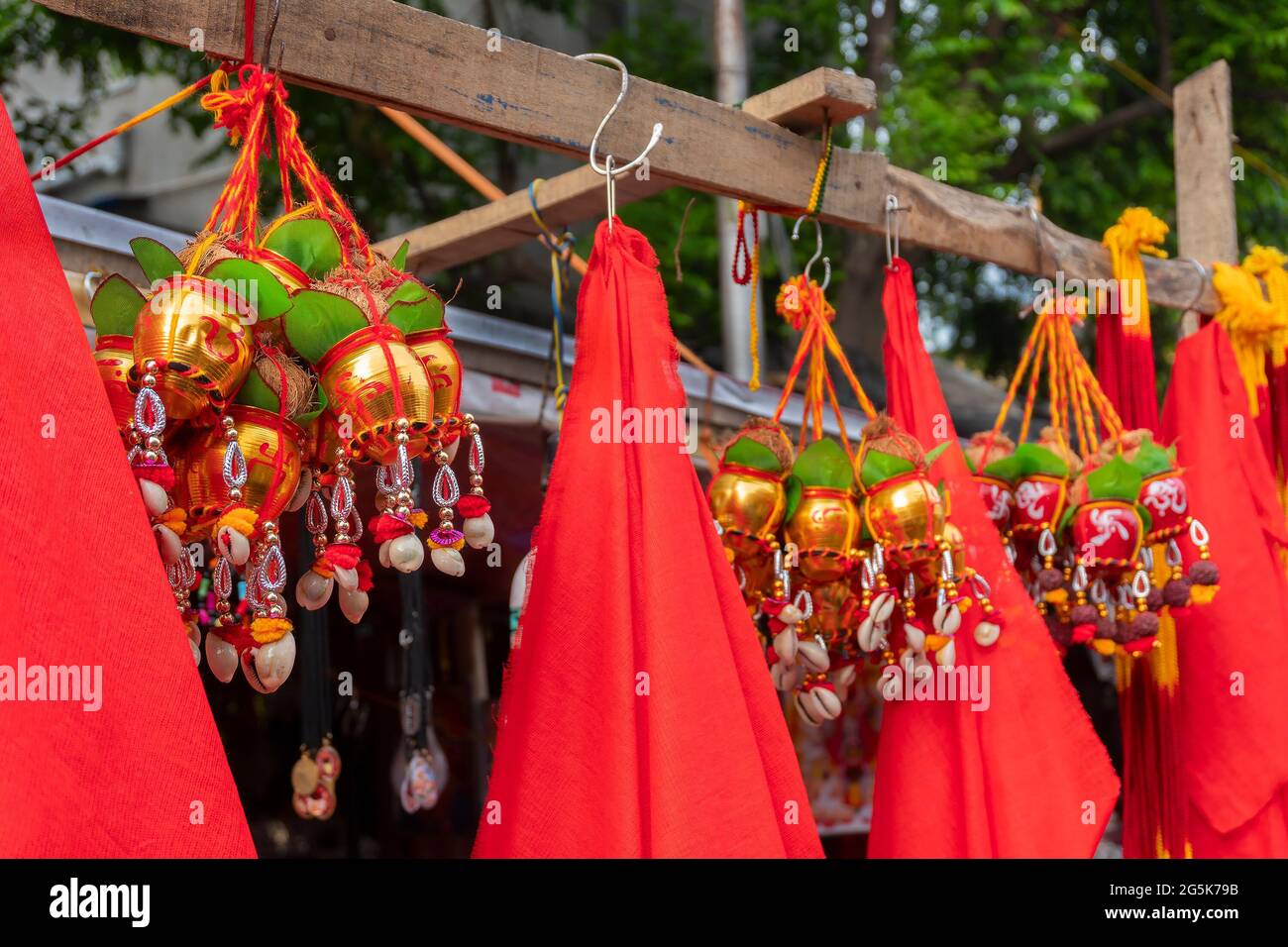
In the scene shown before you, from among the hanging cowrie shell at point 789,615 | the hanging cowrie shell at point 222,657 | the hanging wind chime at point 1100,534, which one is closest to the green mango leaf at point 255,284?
the hanging cowrie shell at point 222,657

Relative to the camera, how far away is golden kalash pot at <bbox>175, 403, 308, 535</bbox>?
1229 mm

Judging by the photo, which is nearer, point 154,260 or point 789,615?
point 154,260

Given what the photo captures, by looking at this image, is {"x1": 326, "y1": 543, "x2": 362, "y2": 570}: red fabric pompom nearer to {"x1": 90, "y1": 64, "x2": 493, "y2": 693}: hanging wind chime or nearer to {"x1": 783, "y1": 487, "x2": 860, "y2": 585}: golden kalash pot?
{"x1": 90, "y1": 64, "x2": 493, "y2": 693}: hanging wind chime

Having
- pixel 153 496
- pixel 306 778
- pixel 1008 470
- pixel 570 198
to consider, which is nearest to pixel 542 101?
pixel 570 198

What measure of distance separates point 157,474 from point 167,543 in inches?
2.8

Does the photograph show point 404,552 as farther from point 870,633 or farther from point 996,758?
point 996,758

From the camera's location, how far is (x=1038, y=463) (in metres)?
2.08

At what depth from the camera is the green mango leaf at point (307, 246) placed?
136cm

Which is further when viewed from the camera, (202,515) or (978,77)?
(978,77)

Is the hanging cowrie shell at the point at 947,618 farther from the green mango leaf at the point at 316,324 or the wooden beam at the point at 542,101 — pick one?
the green mango leaf at the point at 316,324

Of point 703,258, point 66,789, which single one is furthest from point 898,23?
point 66,789
